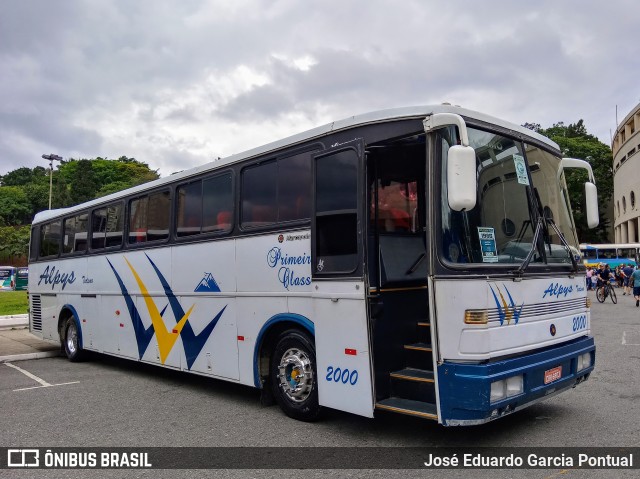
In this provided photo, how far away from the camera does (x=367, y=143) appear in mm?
5500

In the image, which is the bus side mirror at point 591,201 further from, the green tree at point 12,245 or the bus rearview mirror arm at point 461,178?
the green tree at point 12,245

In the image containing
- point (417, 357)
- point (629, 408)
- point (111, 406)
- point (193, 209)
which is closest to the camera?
point (417, 357)

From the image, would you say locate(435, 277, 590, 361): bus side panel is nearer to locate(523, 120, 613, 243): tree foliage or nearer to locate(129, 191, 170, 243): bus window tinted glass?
locate(129, 191, 170, 243): bus window tinted glass

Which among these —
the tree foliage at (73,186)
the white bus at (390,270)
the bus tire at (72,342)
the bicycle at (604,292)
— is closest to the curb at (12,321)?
the bus tire at (72,342)

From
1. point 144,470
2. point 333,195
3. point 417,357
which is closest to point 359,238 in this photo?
point 333,195

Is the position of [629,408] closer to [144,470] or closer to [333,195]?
[333,195]

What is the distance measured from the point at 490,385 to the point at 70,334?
9640mm

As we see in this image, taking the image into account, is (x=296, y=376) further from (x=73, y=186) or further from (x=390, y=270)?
(x=73, y=186)

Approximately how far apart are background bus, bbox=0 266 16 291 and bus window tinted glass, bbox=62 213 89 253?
134 ft

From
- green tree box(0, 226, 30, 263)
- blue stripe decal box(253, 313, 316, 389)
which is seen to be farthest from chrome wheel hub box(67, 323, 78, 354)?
green tree box(0, 226, 30, 263)

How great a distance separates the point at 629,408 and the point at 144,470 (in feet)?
17.6

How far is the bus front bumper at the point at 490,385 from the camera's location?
181 inches

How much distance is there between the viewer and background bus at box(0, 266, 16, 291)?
4788 centimetres

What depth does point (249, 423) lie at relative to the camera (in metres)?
6.29
